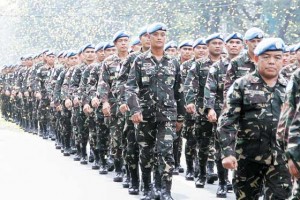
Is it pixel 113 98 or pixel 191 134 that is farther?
pixel 113 98

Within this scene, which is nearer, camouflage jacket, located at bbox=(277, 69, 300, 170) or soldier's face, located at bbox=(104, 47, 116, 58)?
camouflage jacket, located at bbox=(277, 69, 300, 170)

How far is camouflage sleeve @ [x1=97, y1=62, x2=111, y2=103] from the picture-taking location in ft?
37.7

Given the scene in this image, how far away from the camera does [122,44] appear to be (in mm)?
11383

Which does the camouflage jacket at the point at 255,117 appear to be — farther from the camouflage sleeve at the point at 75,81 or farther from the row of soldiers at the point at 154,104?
the camouflage sleeve at the point at 75,81

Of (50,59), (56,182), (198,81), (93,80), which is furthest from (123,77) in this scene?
(50,59)

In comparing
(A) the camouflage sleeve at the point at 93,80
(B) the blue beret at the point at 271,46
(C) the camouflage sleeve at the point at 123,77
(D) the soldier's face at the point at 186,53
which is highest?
(B) the blue beret at the point at 271,46

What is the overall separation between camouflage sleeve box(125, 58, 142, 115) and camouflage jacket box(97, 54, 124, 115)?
8.02 ft

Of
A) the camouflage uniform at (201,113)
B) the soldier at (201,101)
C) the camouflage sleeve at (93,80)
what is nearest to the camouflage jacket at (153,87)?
the soldier at (201,101)

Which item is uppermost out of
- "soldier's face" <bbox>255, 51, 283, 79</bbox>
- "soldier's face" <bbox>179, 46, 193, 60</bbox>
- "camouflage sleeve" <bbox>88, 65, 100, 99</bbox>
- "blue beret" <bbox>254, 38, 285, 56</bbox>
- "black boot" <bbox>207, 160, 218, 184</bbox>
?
"blue beret" <bbox>254, 38, 285, 56</bbox>

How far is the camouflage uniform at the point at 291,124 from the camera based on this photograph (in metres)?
4.86

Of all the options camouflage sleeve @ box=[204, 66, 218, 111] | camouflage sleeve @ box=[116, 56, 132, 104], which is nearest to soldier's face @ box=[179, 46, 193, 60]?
camouflage sleeve @ box=[204, 66, 218, 111]

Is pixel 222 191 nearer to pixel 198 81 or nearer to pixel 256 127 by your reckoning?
pixel 198 81

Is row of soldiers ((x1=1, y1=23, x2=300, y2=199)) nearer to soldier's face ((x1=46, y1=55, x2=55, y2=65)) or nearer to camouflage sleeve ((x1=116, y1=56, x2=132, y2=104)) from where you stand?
camouflage sleeve ((x1=116, y1=56, x2=132, y2=104))

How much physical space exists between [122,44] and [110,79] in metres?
0.68
